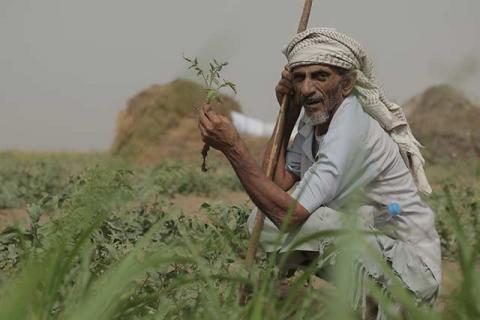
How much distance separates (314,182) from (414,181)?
752 mm

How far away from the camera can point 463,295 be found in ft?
4.24

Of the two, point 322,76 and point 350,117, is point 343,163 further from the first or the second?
point 322,76

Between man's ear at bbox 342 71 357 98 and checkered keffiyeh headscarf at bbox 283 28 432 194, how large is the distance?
0.9 inches

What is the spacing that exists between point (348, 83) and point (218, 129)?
2.22ft

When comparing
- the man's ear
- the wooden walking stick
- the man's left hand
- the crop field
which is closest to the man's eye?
the man's ear

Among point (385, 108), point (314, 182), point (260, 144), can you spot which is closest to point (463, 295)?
point (314, 182)

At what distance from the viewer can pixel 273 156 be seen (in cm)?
357

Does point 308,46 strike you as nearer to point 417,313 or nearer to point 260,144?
point 417,313

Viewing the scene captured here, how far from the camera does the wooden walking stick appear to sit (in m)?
3.16

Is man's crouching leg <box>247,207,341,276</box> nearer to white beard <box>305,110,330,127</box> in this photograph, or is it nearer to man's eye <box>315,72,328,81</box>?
white beard <box>305,110,330,127</box>

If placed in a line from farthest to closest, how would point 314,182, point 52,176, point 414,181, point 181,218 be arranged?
point 52,176, point 181,218, point 414,181, point 314,182

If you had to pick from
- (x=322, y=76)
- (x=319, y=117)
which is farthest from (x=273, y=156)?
(x=322, y=76)

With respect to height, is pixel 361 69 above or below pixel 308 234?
above

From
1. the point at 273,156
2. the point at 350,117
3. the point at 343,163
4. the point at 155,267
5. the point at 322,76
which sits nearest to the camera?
the point at 155,267
